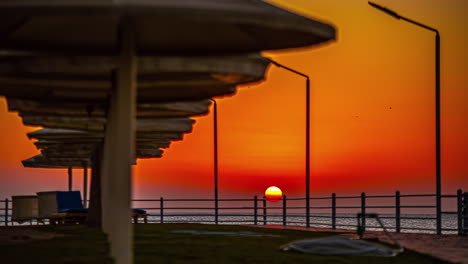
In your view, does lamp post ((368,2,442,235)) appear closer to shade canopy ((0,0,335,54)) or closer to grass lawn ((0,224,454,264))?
grass lawn ((0,224,454,264))

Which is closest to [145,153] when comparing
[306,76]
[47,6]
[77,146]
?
[77,146]

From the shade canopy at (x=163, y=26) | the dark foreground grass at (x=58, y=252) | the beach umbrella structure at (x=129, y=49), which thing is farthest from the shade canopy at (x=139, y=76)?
the dark foreground grass at (x=58, y=252)

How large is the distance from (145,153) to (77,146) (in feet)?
20.4

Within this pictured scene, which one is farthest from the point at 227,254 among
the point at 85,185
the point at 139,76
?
the point at 85,185

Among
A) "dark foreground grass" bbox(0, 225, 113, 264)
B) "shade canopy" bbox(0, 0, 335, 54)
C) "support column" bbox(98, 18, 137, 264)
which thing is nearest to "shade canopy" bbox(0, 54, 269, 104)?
"shade canopy" bbox(0, 0, 335, 54)

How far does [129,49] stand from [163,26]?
4.10 feet

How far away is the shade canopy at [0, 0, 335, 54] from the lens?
986 cm

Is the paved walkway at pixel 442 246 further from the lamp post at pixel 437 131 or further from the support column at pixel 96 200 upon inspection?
the support column at pixel 96 200

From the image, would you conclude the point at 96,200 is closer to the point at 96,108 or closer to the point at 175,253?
the point at 96,108

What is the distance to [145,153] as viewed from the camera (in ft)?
140

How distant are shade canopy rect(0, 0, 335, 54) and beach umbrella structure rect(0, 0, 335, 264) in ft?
0.05

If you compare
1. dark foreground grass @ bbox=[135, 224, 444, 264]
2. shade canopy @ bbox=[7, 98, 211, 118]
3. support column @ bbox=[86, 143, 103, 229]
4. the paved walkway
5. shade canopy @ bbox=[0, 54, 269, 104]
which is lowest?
the paved walkway

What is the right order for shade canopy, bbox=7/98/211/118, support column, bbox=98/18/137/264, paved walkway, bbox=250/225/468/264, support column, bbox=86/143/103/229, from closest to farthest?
support column, bbox=98/18/137/264
paved walkway, bbox=250/225/468/264
shade canopy, bbox=7/98/211/118
support column, bbox=86/143/103/229

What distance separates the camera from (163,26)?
41.8ft
